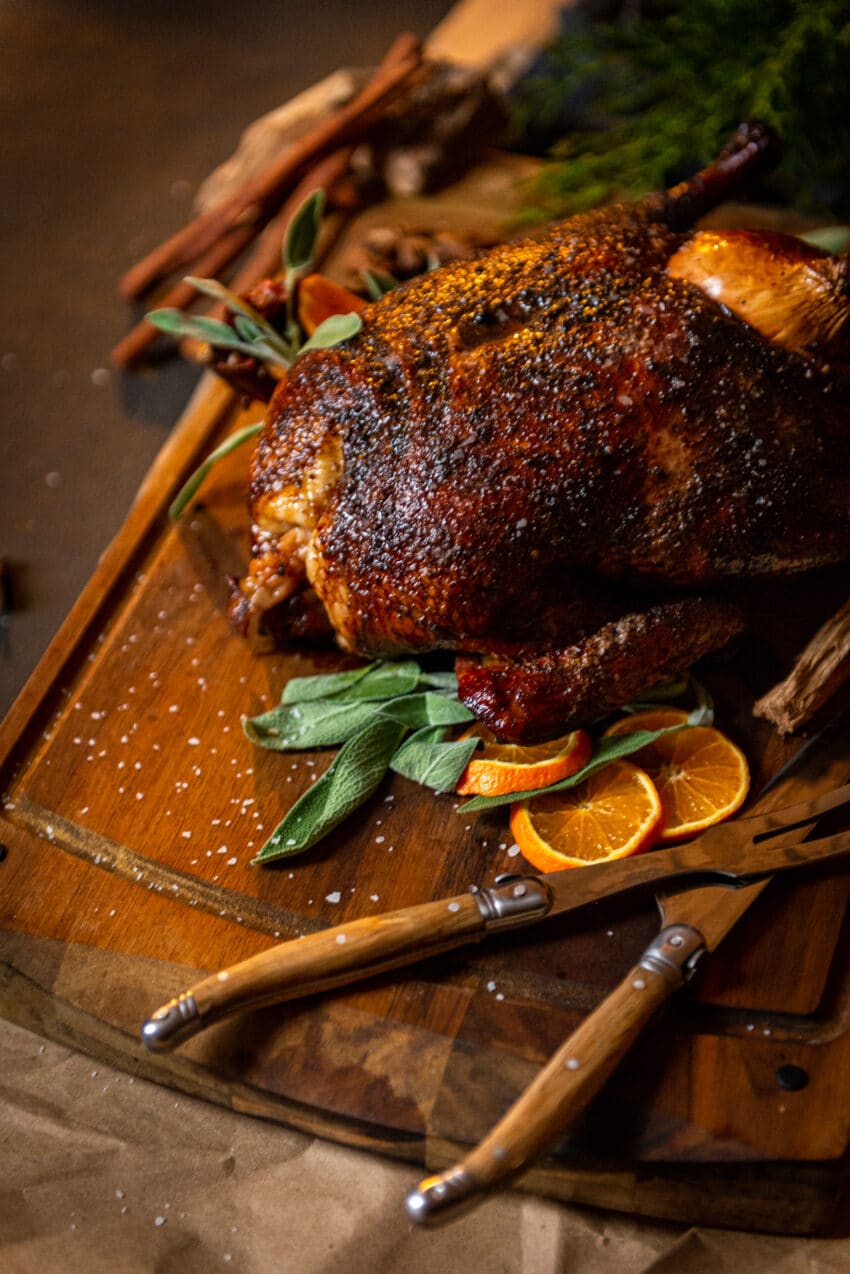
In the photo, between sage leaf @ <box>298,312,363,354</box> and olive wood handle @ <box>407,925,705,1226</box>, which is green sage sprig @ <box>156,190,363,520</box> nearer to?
sage leaf @ <box>298,312,363,354</box>

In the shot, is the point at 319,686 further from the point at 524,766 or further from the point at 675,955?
the point at 675,955

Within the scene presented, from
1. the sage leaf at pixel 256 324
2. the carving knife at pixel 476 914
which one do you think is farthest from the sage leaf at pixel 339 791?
the sage leaf at pixel 256 324

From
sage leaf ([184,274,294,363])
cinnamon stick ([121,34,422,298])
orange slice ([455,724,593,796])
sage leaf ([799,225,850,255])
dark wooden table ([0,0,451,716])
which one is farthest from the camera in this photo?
cinnamon stick ([121,34,422,298])

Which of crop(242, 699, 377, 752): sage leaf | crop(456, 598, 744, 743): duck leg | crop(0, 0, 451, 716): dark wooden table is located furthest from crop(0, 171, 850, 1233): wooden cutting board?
crop(0, 0, 451, 716): dark wooden table

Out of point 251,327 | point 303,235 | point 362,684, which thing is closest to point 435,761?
point 362,684

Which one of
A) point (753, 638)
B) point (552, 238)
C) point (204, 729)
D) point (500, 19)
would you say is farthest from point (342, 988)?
point (500, 19)
